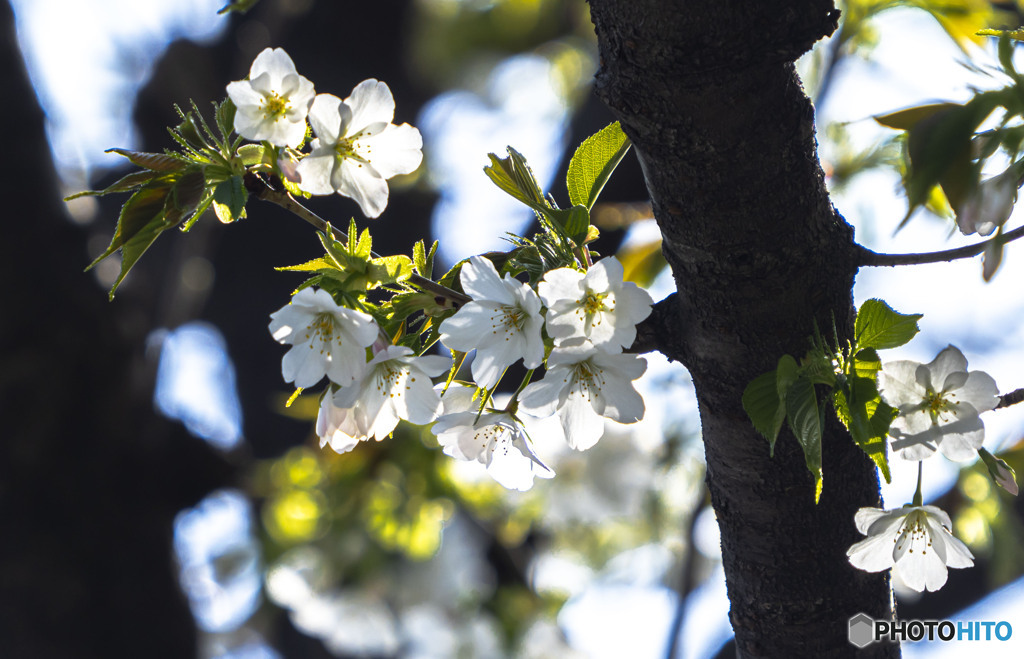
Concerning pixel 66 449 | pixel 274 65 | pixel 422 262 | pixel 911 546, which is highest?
pixel 274 65

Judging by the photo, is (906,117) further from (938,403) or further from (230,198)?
(230,198)

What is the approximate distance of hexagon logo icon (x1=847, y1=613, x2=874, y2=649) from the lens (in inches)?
21.6

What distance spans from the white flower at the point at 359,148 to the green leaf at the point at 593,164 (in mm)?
99

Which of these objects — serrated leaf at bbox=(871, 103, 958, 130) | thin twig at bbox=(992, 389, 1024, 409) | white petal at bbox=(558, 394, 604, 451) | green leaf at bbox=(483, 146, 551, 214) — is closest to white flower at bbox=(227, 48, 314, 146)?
green leaf at bbox=(483, 146, 551, 214)

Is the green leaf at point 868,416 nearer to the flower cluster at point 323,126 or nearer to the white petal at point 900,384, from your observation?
the white petal at point 900,384

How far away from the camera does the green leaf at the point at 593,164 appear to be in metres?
0.45

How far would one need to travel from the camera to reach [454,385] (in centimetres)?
48

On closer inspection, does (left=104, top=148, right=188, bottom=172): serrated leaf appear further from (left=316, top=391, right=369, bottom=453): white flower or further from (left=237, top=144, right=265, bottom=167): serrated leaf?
(left=316, top=391, right=369, bottom=453): white flower

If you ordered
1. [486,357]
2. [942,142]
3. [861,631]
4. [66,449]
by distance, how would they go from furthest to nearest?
[66,449] → [861,631] → [486,357] → [942,142]

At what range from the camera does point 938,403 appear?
15.9 inches

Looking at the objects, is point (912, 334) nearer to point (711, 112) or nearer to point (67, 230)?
point (711, 112)

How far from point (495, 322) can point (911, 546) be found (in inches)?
11.8

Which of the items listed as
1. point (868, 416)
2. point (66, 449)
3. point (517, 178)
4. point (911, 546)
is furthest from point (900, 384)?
point (66, 449)

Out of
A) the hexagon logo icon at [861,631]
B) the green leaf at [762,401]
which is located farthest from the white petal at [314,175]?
the hexagon logo icon at [861,631]
